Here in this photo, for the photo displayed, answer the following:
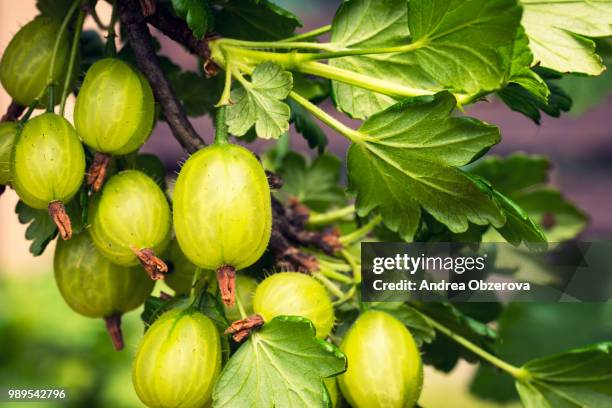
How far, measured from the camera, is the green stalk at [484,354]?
0.54m

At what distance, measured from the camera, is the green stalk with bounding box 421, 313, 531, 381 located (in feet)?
1.76

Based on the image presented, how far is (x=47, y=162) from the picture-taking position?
436mm

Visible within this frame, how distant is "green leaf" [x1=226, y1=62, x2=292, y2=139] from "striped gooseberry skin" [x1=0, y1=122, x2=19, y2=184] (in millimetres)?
133

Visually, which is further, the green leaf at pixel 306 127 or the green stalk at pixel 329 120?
the green leaf at pixel 306 127

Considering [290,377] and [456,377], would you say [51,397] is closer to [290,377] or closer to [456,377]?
[290,377]

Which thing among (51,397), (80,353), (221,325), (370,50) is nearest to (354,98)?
(370,50)

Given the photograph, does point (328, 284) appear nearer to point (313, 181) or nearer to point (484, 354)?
point (484, 354)

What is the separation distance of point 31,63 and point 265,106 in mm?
163

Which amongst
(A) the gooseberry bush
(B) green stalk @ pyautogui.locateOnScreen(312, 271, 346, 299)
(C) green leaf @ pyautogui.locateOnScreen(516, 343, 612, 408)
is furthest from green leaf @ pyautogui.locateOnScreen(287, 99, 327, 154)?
(C) green leaf @ pyautogui.locateOnScreen(516, 343, 612, 408)

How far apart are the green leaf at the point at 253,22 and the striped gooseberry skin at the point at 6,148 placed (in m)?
0.15

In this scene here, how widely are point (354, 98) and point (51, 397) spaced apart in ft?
1.08

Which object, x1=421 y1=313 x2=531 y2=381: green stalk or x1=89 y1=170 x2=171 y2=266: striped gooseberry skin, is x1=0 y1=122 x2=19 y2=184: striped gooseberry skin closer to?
x1=89 y1=170 x2=171 y2=266: striped gooseberry skin

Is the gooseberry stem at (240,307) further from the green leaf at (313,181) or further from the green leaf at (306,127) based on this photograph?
the green leaf at (313,181)

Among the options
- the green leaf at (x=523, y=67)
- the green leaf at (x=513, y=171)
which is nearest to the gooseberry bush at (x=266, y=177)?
the green leaf at (x=523, y=67)
